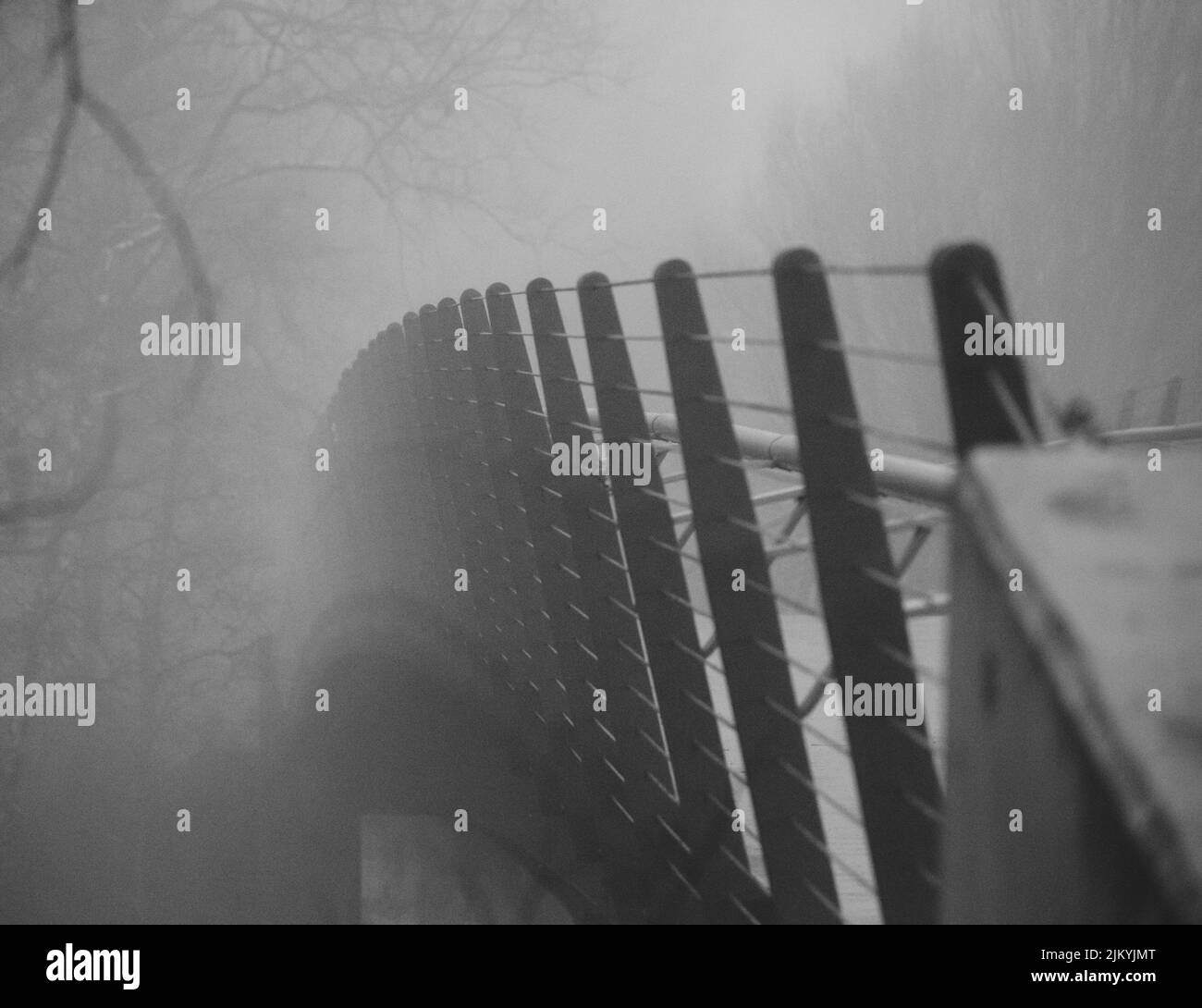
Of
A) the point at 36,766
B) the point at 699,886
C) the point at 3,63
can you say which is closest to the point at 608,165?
the point at 3,63

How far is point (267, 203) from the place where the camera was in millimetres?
14906

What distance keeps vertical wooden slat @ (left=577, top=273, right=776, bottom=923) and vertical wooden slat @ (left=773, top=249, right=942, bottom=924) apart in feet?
1.40

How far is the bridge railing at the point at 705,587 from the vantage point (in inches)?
45.0

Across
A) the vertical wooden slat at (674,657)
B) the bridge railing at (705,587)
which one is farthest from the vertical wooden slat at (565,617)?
the vertical wooden slat at (674,657)

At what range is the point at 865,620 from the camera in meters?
1.15

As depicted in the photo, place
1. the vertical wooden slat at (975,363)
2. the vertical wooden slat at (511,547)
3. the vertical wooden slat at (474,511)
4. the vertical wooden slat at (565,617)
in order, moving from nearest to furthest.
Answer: the vertical wooden slat at (975,363) → the vertical wooden slat at (565,617) → the vertical wooden slat at (511,547) → the vertical wooden slat at (474,511)

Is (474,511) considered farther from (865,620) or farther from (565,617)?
(865,620)

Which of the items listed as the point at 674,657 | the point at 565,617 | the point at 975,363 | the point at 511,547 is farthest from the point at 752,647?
the point at 511,547

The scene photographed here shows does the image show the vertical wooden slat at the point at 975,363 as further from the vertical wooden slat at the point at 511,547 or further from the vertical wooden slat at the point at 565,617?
the vertical wooden slat at the point at 511,547

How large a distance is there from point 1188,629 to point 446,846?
A: 3116mm

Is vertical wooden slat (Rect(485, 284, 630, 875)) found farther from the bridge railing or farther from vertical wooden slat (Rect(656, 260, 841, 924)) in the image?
vertical wooden slat (Rect(656, 260, 841, 924))

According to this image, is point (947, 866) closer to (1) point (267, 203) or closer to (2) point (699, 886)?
(2) point (699, 886)

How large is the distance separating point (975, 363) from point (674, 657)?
3.28 feet

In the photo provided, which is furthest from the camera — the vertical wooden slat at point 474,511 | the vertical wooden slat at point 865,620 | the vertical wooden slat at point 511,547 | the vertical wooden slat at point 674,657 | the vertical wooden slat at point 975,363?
the vertical wooden slat at point 474,511
